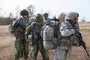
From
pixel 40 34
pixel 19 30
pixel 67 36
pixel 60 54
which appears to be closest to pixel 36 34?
pixel 40 34

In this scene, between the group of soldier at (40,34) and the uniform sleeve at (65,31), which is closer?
the uniform sleeve at (65,31)

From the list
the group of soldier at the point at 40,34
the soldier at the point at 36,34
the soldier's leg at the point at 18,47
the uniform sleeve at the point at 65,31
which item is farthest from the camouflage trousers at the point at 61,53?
the soldier's leg at the point at 18,47

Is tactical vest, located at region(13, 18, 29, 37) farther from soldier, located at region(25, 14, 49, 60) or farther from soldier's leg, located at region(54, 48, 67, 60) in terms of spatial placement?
soldier's leg, located at region(54, 48, 67, 60)

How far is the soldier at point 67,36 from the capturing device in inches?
168

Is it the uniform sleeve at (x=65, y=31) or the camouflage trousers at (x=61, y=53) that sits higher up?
the uniform sleeve at (x=65, y=31)

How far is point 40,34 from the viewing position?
5.33 metres

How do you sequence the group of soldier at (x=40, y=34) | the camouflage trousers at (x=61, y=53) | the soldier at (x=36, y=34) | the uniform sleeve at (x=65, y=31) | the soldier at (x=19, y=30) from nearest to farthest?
1. the uniform sleeve at (x=65, y=31)
2. the group of soldier at (x=40, y=34)
3. the camouflage trousers at (x=61, y=53)
4. the soldier at (x=36, y=34)
5. the soldier at (x=19, y=30)

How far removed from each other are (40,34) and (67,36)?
4.00 ft

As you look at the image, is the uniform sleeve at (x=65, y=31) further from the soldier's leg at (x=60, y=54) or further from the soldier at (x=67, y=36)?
the soldier's leg at (x=60, y=54)

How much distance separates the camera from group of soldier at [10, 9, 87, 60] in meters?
4.37

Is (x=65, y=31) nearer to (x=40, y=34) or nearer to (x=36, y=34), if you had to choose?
(x=40, y=34)

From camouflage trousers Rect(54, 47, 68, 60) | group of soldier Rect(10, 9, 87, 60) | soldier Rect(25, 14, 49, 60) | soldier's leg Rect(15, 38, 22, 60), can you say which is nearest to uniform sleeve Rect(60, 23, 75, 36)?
group of soldier Rect(10, 9, 87, 60)

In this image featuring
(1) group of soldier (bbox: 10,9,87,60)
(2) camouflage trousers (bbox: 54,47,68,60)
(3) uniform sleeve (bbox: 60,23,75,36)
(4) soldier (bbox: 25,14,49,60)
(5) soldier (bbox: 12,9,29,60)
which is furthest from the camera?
(5) soldier (bbox: 12,9,29,60)

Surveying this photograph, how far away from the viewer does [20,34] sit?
6344 mm
